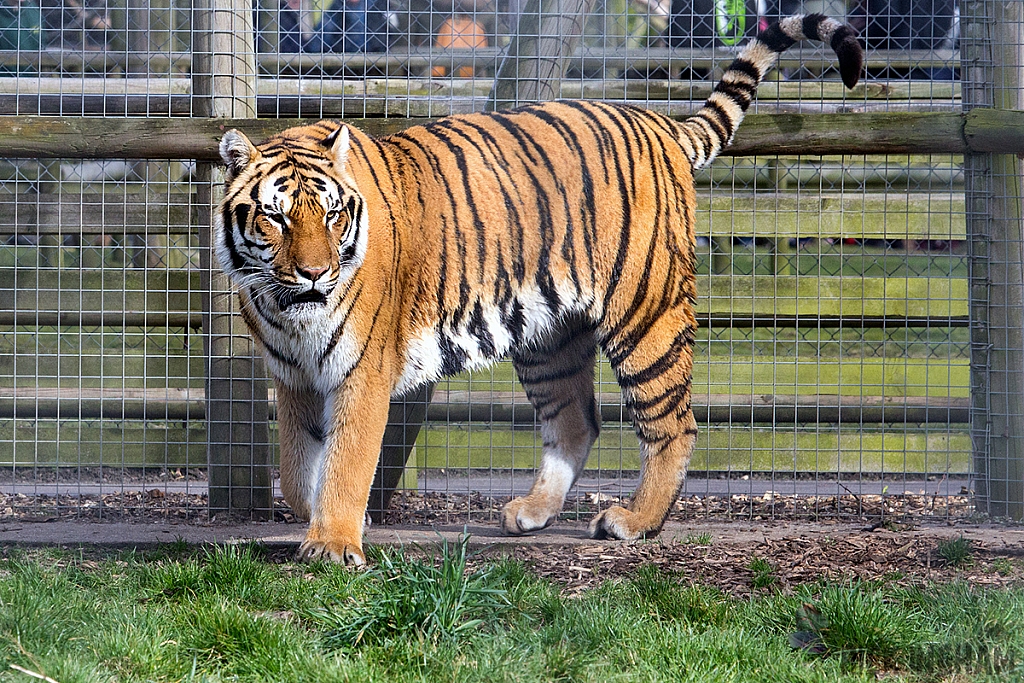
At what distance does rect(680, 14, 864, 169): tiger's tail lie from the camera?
4.17 meters

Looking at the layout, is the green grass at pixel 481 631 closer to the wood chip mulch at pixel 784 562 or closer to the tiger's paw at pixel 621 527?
the wood chip mulch at pixel 784 562

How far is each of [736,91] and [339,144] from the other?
1.77 metres

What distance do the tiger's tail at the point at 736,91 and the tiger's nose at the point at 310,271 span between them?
176 centimetres

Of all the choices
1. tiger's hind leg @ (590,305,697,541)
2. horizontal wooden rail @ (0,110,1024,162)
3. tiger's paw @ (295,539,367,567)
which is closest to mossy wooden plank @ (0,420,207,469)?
horizontal wooden rail @ (0,110,1024,162)

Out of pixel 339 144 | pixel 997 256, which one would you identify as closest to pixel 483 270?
pixel 339 144

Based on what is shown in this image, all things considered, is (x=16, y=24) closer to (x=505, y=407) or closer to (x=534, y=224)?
(x=505, y=407)

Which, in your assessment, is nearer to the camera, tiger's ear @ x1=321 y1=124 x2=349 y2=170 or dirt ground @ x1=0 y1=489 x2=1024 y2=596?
dirt ground @ x1=0 y1=489 x2=1024 y2=596

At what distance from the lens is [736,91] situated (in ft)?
13.8

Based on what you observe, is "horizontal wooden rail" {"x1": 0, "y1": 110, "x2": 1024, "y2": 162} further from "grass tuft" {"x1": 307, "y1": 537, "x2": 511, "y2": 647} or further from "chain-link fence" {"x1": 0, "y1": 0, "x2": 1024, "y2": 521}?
"grass tuft" {"x1": 307, "y1": 537, "x2": 511, "y2": 647}

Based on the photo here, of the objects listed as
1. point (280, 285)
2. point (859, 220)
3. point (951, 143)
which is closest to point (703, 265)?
point (859, 220)

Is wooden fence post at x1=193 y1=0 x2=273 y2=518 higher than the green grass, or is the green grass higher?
wooden fence post at x1=193 y1=0 x2=273 y2=518

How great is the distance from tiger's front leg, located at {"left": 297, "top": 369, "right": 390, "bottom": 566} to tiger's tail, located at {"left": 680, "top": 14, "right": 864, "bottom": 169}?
1.75 m

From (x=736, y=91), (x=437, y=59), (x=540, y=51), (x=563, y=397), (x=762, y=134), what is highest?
(x=437, y=59)

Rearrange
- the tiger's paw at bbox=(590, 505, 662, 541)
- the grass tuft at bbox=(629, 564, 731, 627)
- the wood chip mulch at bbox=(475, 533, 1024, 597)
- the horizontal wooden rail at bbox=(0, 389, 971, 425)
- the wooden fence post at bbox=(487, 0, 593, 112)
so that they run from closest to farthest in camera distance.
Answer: the grass tuft at bbox=(629, 564, 731, 627), the wood chip mulch at bbox=(475, 533, 1024, 597), the tiger's paw at bbox=(590, 505, 662, 541), the wooden fence post at bbox=(487, 0, 593, 112), the horizontal wooden rail at bbox=(0, 389, 971, 425)
